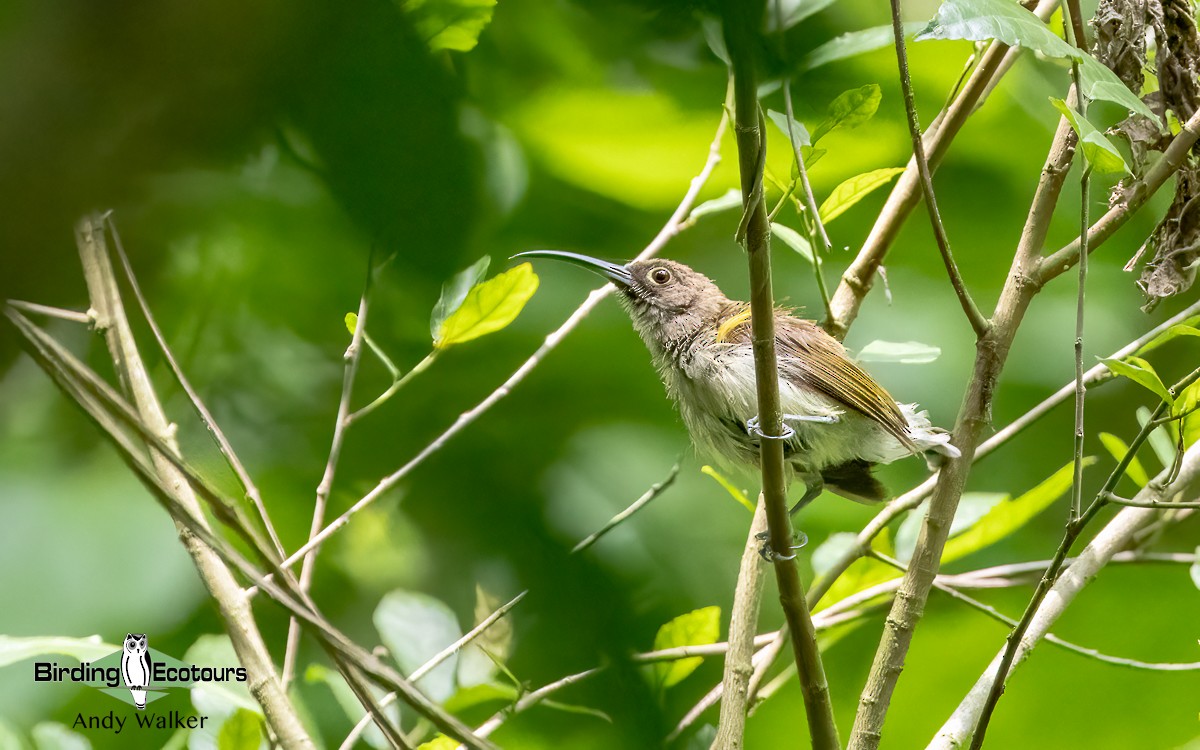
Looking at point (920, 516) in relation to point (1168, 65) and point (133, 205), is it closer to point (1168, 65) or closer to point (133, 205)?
point (1168, 65)

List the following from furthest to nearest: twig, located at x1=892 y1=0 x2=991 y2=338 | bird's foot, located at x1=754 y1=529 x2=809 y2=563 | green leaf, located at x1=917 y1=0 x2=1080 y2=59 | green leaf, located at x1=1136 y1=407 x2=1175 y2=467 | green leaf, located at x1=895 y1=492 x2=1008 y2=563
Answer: green leaf, located at x1=895 y1=492 x2=1008 y2=563, green leaf, located at x1=1136 y1=407 x2=1175 y2=467, bird's foot, located at x1=754 y1=529 x2=809 y2=563, twig, located at x1=892 y1=0 x2=991 y2=338, green leaf, located at x1=917 y1=0 x2=1080 y2=59

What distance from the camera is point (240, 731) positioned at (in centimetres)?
162

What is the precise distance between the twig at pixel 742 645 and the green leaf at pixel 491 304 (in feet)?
2.00

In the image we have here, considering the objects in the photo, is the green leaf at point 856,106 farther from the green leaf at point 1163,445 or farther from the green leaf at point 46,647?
the green leaf at point 1163,445

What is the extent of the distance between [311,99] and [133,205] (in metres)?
0.09

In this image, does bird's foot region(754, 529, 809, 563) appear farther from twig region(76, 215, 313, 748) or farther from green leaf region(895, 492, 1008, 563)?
twig region(76, 215, 313, 748)

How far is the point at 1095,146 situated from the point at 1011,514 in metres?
1.04

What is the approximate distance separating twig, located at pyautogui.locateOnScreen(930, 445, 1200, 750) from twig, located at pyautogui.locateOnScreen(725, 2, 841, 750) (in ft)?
0.94

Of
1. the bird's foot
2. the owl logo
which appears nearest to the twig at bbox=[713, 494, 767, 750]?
the bird's foot

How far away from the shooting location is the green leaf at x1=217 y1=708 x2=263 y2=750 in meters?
1.61

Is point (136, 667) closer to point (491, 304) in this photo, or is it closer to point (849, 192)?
point (491, 304)

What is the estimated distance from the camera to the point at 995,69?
2.38m

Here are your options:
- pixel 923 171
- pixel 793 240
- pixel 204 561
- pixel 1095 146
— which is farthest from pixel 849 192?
pixel 204 561

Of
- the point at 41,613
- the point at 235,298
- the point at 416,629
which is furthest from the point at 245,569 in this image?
the point at 416,629
